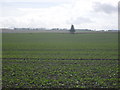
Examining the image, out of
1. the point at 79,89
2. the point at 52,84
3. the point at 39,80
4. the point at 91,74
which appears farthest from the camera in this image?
Result: the point at 91,74

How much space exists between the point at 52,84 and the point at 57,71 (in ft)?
11.7

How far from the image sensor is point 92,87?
37.8 feet

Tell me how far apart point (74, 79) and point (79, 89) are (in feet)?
6.21

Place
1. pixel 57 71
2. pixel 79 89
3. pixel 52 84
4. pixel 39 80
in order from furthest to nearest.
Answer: pixel 57 71 < pixel 39 80 < pixel 52 84 < pixel 79 89

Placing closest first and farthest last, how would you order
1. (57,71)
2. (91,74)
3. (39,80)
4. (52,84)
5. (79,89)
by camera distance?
(79,89) < (52,84) < (39,80) < (91,74) < (57,71)

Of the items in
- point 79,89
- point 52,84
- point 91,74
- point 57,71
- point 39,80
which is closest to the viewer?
point 79,89

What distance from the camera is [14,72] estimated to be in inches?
604

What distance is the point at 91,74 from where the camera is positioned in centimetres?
1454

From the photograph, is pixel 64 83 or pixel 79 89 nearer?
pixel 79 89

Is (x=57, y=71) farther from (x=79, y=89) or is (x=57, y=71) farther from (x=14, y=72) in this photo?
(x=79, y=89)

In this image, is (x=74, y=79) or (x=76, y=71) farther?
(x=76, y=71)

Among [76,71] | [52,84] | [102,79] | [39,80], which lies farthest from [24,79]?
[102,79]

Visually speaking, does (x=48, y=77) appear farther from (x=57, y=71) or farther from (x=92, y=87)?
(x=92, y=87)

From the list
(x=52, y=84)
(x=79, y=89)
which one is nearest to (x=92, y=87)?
(x=79, y=89)
